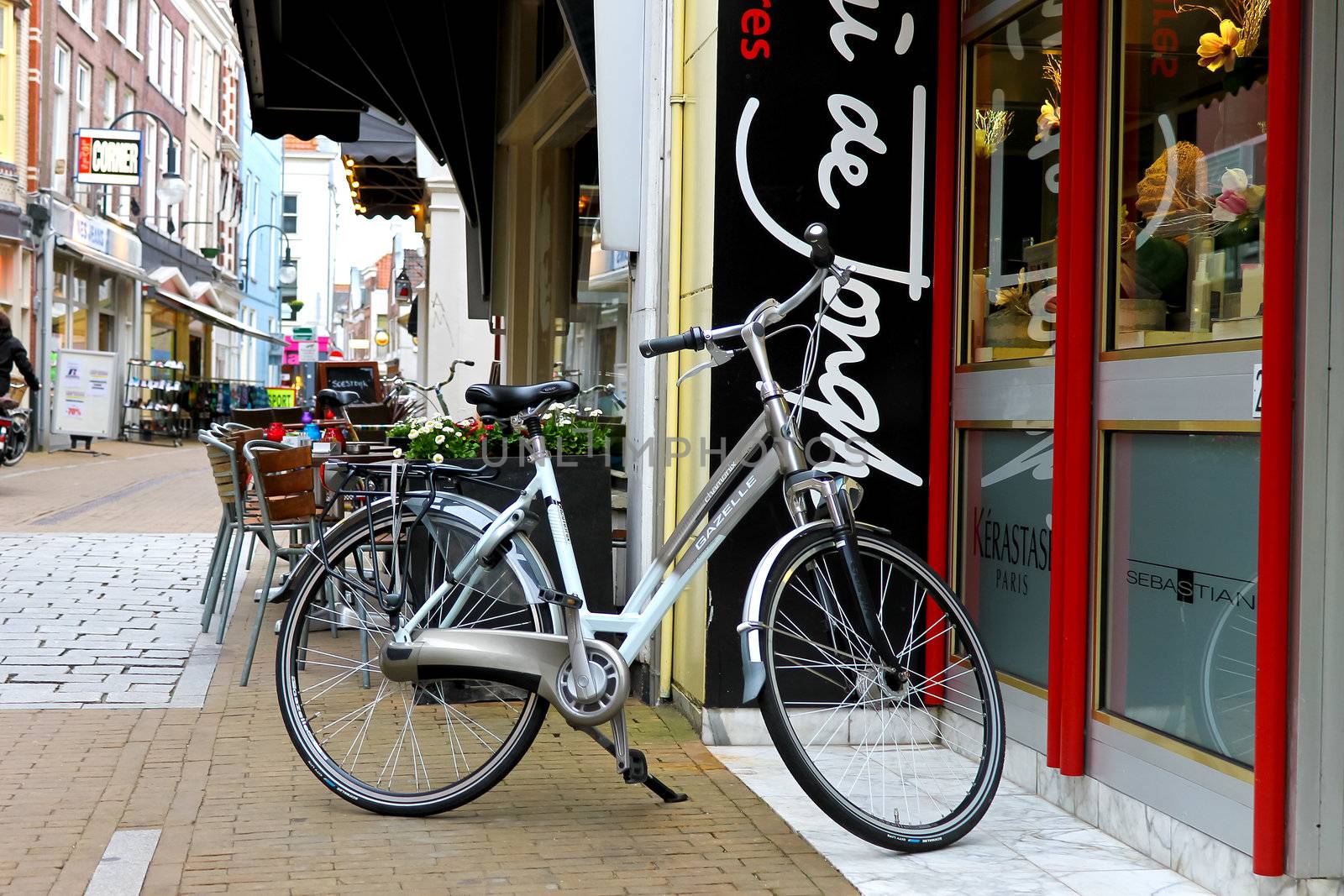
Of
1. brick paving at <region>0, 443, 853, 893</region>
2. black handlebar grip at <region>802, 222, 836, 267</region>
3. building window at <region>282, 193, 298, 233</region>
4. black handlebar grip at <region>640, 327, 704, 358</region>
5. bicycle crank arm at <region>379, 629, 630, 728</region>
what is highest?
building window at <region>282, 193, 298, 233</region>

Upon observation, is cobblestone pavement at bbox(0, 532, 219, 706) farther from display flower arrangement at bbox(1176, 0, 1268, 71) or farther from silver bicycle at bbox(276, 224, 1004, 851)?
display flower arrangement at bbox(1176, 0, 1268, 71)

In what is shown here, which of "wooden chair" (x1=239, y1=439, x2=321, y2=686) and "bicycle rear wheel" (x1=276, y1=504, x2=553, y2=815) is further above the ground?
"wooden chair" (x1=239, y1=439, x2=321, y2=686)

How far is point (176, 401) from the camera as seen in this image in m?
28.0

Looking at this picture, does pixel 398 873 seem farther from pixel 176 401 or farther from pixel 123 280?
pixel 123 280

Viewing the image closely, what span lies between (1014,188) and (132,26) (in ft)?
101

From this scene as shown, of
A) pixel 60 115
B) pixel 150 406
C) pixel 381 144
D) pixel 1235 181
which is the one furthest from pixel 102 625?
pixel 60 115

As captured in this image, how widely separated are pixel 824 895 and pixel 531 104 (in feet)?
22.2

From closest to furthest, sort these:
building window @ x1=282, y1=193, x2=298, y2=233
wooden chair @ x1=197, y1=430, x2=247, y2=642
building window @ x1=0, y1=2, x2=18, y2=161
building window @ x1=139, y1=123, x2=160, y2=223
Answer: wooden chair @ x1=197, y1=430, x2=247, y2=642 < building window @ x1=0, y1=2, x2=18, y2=161 < building window @ x1=139, y1=123, x2=160, y2=223 < building window @ x1=282, y1=193, x2=298, y2=233

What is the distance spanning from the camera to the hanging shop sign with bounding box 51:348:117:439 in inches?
833

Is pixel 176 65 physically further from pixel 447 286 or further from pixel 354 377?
pixel 447 286

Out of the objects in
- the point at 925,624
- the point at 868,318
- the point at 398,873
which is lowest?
the point at 398,873

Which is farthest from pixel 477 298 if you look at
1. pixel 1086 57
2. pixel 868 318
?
pixel 1086 57

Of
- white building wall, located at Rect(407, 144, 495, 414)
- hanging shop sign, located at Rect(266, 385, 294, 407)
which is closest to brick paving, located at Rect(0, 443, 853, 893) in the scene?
white building wall, located at Rect(407, 144, 495, 414)

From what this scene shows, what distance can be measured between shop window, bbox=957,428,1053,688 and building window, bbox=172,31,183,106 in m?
34.9
